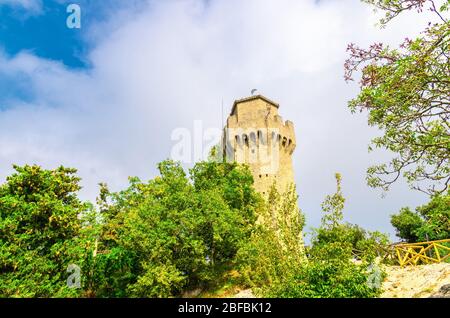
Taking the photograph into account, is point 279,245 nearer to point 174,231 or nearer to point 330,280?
point 330,280

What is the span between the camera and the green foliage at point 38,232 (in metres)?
16.5

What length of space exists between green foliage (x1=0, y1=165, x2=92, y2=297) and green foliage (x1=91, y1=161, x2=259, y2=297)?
409 centimetres

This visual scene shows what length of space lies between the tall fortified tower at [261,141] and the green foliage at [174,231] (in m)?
5.95

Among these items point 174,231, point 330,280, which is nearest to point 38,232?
point 174,231

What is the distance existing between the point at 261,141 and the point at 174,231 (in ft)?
51.2

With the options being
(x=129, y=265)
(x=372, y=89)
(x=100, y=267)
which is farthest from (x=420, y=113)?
(x=100, y=267)

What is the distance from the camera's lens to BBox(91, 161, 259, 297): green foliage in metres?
21.4

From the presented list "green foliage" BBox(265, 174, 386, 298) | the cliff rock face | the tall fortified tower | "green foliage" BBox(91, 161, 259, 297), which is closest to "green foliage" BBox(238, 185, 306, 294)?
"green foliage" BBox(265, 174, 386, 298)

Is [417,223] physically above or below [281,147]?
below

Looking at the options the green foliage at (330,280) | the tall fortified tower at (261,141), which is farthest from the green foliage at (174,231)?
the green foliage at (330,280)

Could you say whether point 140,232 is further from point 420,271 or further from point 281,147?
point 281,147
